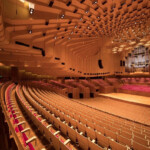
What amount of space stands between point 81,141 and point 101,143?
0.30 metres

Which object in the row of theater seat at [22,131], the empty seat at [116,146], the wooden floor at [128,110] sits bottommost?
the wooden floor at [128,110]

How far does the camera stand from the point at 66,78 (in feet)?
28.7

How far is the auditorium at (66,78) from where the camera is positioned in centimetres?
134

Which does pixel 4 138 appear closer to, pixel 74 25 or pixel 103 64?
pixel 74 25

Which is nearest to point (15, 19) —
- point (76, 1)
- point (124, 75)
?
point (76, 1)

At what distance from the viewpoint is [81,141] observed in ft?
4.14

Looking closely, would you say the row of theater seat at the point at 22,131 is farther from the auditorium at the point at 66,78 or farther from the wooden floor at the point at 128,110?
the wooden floor at the point at 128,110

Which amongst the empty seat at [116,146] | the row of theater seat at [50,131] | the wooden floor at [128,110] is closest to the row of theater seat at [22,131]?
the row of theater seat at [50,131]

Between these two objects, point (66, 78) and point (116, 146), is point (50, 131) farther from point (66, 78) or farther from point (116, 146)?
point (66, 78)

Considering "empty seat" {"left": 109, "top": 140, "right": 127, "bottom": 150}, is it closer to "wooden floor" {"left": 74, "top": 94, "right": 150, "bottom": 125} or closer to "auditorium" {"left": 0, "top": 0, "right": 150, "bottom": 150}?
"auditorium" {"left": 0, "top": 0, "right": 150, "bottom": 150}

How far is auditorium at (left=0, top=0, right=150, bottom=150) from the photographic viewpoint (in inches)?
52.8

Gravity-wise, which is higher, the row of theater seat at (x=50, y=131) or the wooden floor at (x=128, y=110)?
the row of theater seat at (x=50, y=131)

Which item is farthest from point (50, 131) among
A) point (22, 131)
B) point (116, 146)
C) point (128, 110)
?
point (128, 110)

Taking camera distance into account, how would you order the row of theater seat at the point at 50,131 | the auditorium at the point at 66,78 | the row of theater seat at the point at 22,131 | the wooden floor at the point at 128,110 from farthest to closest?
the wooden floor at the point at 128,110
the auditorium at the point at 66,78
the row of theater seat at the point at 50,131
the row of theater seat at the point at 22,131
